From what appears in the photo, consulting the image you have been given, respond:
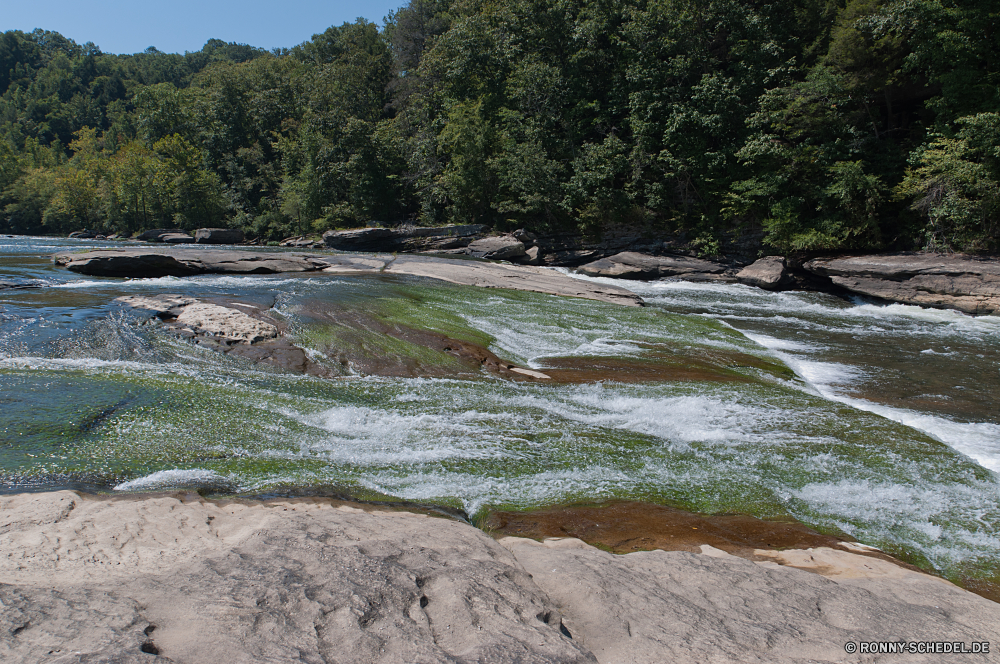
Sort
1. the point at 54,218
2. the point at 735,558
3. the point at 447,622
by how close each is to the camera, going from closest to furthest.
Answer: the point at 447,622
the point at 735,558
the point at 54,218

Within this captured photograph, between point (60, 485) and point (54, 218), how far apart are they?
6035 centimetres

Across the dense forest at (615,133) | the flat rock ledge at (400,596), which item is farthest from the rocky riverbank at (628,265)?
the flat rock ledge at (400,596)

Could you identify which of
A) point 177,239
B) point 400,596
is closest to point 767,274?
point 400,596

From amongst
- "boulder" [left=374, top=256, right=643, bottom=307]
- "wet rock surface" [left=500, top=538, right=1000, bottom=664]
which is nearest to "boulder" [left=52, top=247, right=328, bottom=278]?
"boulder" [left=374, top=256, right=643, bottom=307]

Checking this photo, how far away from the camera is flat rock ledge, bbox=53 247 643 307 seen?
13.8 meters

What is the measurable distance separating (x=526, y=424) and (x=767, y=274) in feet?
56.3

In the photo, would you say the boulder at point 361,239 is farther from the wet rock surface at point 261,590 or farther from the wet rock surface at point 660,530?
the wet rock surface at point 261,590

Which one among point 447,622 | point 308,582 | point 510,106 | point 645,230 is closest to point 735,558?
point 447,622

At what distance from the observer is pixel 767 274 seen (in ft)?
64.7

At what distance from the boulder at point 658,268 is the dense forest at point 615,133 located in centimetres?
131

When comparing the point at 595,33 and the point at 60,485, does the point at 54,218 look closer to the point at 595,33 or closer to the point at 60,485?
the point at 595,33

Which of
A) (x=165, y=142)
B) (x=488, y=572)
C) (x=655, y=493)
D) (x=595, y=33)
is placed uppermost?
(x=595, y=33)

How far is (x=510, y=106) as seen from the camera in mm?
29875

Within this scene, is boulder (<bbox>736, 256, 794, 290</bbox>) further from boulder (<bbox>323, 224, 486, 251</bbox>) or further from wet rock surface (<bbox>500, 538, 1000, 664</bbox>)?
wet rock surface (<bbox>500, 538, 1000, 664</bbox>)
